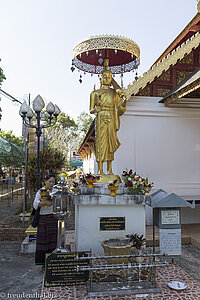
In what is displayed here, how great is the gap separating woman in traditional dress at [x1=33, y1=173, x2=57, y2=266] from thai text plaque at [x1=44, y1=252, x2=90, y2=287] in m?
0.79

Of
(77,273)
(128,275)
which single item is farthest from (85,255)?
(128,275)

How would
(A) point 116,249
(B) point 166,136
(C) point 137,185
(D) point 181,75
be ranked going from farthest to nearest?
(D) point 181,75
(B) point 166,136
(C) point 137,185
(A) point 116,249

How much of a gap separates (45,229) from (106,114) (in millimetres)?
2949

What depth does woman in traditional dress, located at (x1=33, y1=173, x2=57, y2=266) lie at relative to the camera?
4512 mm

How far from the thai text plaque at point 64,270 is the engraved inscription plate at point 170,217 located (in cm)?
190

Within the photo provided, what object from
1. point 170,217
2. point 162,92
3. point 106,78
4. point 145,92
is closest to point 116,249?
point 170,217

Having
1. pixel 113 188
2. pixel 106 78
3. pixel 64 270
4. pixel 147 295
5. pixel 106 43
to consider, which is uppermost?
pixel 106 43

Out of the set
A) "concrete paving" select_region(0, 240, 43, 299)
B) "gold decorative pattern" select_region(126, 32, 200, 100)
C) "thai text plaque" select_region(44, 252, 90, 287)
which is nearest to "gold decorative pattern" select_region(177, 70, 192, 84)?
"gold decorative pattern" select_region(126, 32, 200, 100)

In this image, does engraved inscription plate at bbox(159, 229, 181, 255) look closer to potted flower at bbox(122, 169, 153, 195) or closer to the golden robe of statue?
potted flower at bbox(122, 169, 153, 195)

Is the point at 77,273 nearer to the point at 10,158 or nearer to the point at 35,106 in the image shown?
the point at 35,106

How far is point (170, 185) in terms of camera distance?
834 cm

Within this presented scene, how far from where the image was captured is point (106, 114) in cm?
586

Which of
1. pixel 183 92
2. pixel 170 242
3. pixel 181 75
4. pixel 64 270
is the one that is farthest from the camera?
pixel 181 75

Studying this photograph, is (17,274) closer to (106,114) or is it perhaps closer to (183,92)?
(106,114)
